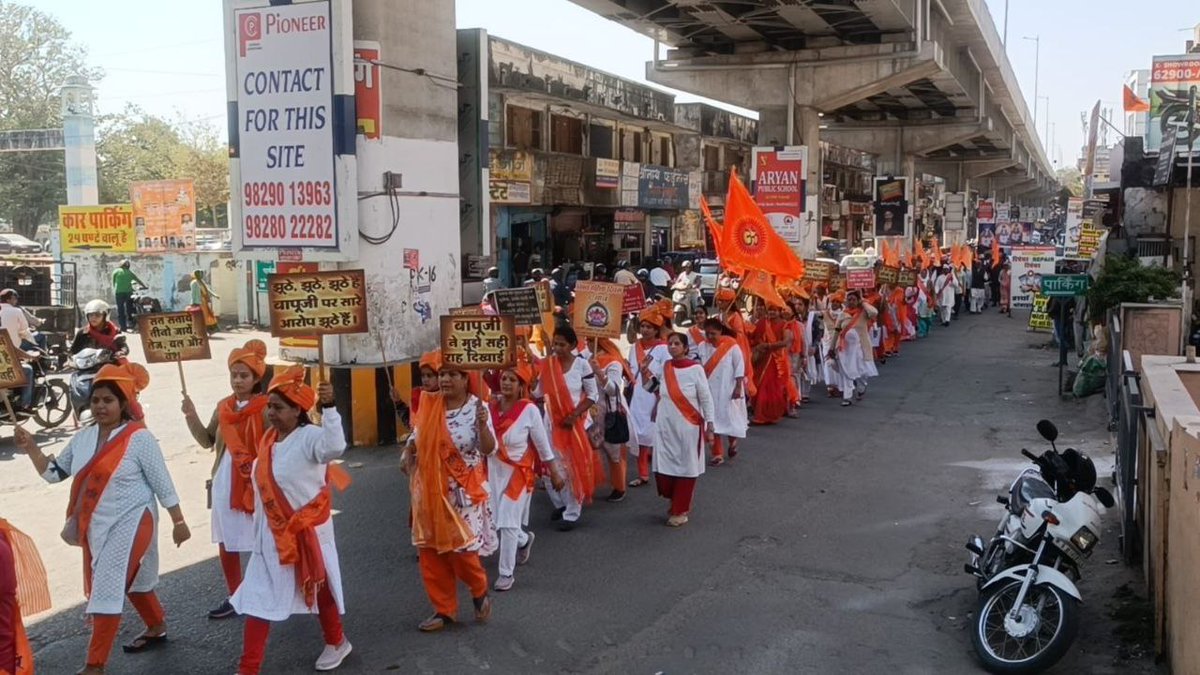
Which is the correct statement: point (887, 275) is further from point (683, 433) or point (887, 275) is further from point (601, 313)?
point (683, 433)

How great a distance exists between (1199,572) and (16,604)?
4.52 meters

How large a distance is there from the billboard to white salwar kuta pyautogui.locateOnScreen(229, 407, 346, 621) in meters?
18.9

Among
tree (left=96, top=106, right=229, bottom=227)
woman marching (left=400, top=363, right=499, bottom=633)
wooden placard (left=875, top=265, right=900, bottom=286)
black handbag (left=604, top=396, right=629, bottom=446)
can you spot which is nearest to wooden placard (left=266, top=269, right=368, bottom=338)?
woman marching (left=400, top=363, right=499, bottom=633)

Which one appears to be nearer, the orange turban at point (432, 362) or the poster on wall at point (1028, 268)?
the orange turban at point (432, 362)

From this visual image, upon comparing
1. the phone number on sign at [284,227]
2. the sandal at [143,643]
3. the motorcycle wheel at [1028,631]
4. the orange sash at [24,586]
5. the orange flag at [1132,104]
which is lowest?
the sandal at [143,643]

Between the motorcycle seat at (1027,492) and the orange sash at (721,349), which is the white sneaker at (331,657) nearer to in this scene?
the motorcycle seat at (1027,492)

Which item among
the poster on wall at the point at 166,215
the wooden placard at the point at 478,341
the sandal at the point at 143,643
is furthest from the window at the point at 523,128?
the sandal at the point at 143,643

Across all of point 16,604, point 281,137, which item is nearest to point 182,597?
point 16,604

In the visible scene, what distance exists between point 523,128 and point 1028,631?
982 inches

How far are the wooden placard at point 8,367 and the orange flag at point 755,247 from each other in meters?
9.00

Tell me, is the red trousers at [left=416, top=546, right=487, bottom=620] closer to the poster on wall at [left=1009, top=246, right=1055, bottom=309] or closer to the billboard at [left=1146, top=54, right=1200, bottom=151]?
the billboard at [left=1146, top=54, right=1200, bottom=151]

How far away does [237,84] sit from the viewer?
10711mm

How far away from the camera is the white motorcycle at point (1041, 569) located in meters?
5.51

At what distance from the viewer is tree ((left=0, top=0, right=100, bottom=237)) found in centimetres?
5006
